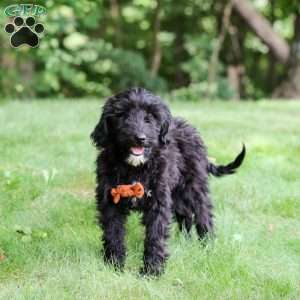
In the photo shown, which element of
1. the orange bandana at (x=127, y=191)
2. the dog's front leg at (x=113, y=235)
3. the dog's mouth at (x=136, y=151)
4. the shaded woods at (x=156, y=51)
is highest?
the dog's mouth at (x=136, y=151)

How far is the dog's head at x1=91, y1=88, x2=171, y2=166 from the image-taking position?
462 cm

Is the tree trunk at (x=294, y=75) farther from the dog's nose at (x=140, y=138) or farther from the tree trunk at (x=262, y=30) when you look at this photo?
the dog's nose at (x=140, y=138)

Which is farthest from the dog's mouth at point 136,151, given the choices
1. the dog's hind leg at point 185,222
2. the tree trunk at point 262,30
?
the tree trunk at point 262,30

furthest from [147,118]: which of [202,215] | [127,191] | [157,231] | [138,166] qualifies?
A: [202,215]

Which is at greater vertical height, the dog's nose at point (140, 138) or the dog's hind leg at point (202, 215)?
the dog's nose at point (140, 138)

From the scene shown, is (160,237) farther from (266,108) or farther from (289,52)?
(289,52)

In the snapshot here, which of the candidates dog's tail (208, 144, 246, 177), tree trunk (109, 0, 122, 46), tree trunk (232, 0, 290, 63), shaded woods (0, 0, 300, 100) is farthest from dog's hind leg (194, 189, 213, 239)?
tree trunk (109, 0, 122, 46)

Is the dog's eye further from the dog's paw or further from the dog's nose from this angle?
the dog's paw

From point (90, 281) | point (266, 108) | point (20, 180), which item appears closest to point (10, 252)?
point (90, 281)

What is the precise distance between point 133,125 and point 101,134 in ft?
1.17

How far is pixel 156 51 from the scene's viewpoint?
941 inches

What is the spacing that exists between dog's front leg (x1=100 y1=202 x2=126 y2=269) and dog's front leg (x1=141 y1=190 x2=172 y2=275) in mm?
174

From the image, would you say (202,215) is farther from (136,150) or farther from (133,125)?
(133,125)

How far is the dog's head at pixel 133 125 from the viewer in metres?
4.62
